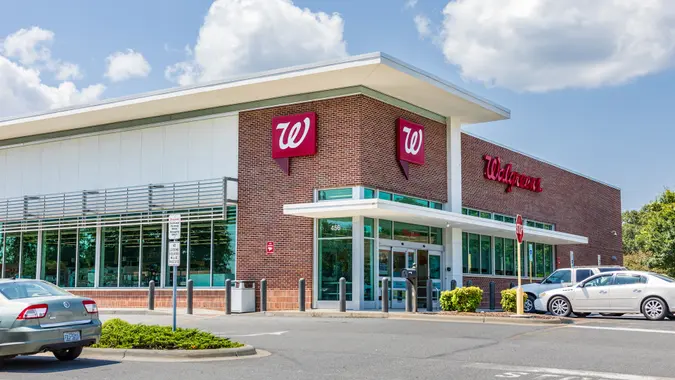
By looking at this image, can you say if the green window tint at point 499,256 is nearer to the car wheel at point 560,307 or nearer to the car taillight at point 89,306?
the car wheel at point 560,307

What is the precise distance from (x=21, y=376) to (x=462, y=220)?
62.3 feet

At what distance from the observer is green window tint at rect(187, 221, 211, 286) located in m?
28.4

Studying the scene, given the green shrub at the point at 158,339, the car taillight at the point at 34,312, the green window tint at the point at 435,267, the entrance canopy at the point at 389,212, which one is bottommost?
the green shrub at the point at 158,339

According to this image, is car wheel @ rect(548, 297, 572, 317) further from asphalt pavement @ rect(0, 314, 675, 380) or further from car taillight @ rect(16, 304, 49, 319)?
car taillight @ rect(16, 304, 49, 319)

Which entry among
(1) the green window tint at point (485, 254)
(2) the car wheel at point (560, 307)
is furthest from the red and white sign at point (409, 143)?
(2) the car wheel at point (560, 307)

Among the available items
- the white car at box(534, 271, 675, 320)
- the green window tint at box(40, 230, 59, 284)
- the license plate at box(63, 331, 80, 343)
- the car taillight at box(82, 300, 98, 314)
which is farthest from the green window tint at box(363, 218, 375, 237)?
the license plate at box(63, 331, 80, 343)

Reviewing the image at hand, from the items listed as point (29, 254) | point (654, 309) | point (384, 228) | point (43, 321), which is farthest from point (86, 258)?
point (654, 309)

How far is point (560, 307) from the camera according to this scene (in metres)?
23.2

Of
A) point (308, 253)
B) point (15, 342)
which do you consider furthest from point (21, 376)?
point (308, 253)

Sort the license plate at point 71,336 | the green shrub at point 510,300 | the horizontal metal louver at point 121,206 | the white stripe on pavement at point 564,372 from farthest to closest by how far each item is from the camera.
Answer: the horizontal metal louver at point 121,206 < the green shrub at point 510,300 < the license plate at point 71,336 < the white stripe on pavement at point 564,372

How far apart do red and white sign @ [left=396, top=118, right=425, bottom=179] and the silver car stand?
16.1 metres

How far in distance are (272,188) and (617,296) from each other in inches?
454

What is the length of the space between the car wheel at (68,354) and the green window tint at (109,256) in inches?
714

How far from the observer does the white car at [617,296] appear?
71.5 ft
